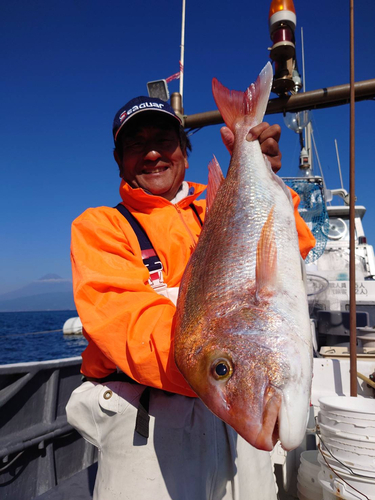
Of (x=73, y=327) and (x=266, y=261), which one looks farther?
(x=73, y=327)

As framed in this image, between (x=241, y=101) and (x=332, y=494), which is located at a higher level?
(x=241, y=101)

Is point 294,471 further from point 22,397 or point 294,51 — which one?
point 294,51

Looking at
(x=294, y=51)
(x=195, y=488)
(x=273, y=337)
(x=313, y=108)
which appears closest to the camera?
(x=273, y=337)

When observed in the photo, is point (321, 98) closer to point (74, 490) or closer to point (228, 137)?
point (228, 137)

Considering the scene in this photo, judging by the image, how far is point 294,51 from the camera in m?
3.62

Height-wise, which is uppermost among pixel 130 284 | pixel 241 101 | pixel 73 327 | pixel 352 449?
pixel 241 101

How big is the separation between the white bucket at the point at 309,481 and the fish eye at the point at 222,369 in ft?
6.97

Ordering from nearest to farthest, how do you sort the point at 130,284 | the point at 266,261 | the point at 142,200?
the point at 266,261 → the point at 130,284 → the point at 142,200

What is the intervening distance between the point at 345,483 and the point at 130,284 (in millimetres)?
1851

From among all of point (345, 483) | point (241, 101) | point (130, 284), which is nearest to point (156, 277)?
point (130, 284)

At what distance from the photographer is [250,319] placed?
1321 mm

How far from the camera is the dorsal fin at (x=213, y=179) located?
186 cm

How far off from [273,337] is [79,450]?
159 inches

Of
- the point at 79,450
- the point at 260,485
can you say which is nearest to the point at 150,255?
the point at 260,485
